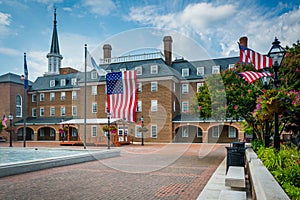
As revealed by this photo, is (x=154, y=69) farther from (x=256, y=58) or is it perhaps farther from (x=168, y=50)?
(x=256, y=58)

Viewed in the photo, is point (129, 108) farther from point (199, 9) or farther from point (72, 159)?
point (199, 9)

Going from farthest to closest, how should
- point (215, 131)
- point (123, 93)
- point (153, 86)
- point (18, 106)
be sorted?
point (18, 106)
point (153, 86)
point (215, 131)
point (123, 93)

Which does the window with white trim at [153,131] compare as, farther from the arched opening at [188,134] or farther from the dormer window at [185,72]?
the dormer window at [185,72]

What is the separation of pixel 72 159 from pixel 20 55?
19.1 metres

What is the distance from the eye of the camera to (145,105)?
107 ft

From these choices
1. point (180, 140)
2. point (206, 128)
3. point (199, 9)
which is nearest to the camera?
point (199, 9)

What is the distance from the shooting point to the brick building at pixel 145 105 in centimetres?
3050

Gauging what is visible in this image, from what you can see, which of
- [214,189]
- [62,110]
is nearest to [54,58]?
[62,110]

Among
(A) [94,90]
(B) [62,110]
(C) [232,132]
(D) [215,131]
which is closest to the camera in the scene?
(C) [232,132]

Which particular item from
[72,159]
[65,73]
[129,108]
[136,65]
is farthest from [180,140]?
[65,73]

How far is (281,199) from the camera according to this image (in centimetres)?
271

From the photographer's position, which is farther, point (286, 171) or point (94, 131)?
point (94, 131)

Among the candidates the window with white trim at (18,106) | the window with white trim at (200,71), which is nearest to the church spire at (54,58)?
the window with white trim at (18,106)

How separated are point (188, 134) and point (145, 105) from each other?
6397 millimetres
